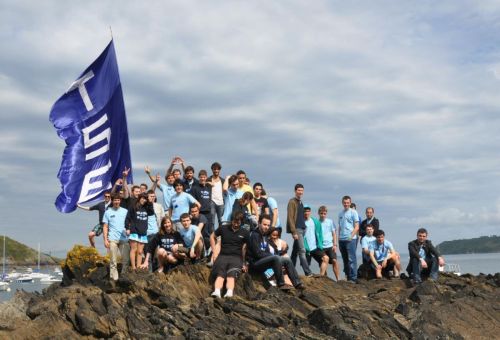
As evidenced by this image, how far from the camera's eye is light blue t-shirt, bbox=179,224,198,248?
15648 mm

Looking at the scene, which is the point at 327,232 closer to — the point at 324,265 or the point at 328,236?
the point at 328,236

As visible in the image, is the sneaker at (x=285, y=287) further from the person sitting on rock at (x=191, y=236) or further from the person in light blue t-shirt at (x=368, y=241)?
the person in light blue t-shirt at (x=368, y=241)

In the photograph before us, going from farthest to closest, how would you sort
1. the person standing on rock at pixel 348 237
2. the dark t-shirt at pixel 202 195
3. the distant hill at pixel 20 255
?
the distant hill at pixel 20 255, the person standing on rock at pixel 348 237, the dark t-shirt at pixel 202 195

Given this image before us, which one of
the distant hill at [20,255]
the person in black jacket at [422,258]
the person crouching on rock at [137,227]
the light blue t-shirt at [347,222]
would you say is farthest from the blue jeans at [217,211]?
the distant hill at [20,255]

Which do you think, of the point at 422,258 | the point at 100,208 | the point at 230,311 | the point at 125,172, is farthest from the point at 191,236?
the point at 422,258

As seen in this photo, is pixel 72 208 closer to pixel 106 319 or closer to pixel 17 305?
pixel 17 305

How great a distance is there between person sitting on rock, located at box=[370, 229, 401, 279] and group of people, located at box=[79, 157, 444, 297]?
885mm

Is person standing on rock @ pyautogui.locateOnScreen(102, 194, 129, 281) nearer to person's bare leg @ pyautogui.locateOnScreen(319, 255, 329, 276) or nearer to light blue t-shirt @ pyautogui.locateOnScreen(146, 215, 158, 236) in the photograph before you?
light blue t-shirt @ pyautogui.locateOnScreen(146, 215, 158, 236)

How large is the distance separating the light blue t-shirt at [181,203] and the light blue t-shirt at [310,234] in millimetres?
3564

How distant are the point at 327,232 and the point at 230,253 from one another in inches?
155

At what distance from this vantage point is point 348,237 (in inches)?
725

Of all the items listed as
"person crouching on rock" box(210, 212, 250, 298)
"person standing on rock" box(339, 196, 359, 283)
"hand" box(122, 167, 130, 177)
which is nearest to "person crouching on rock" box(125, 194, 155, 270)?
"hand" box(122, 167, 130, 177)

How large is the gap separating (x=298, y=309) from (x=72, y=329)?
196 inches

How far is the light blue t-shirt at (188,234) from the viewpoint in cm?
1565
